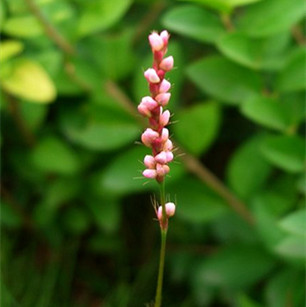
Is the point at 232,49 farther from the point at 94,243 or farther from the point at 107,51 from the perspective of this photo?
the point at 94,243

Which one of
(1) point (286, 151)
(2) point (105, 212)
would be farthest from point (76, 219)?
(1) point (286, 151)

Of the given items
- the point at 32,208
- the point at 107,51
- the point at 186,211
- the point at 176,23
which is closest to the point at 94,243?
the point at 32,208

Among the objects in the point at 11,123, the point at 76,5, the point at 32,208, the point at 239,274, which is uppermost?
the point at 76,5

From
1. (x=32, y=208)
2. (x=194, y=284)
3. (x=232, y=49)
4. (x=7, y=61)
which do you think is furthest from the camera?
(x=32, y=208)

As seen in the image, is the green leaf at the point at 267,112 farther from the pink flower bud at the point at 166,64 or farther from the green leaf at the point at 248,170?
the pink flower bud at the point at 166,64

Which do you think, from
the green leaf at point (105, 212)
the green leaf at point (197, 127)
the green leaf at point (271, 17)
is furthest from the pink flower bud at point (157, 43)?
the green leaf at point (105, 212)

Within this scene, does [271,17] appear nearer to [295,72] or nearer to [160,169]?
[295,72]
